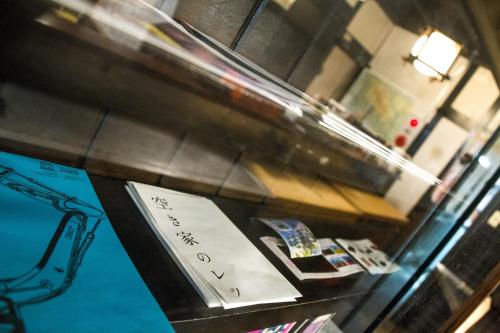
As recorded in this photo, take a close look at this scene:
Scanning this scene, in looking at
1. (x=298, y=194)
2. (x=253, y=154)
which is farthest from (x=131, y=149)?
(x=298, y=194)

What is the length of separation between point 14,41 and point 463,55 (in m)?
1.51

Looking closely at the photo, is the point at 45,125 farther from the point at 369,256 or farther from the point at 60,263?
the point at 369,256

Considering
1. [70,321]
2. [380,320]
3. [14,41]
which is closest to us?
[70,321]

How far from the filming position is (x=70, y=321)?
0.59m

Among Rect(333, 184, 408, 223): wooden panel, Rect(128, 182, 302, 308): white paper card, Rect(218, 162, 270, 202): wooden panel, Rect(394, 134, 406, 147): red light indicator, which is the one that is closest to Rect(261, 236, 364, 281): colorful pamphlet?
Rect(128, 182, 302, 308): white paper card

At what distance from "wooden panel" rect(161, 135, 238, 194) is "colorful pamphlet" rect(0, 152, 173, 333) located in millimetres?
369

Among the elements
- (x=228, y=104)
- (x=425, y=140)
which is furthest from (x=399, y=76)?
(x=228, y=104)

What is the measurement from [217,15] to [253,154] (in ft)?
2.20

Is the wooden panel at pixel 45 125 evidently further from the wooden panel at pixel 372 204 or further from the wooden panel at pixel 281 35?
the wooden panel at pixel 372 204

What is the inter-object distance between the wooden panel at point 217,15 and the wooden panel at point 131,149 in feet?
1.13

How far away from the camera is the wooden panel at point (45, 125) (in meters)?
0.85

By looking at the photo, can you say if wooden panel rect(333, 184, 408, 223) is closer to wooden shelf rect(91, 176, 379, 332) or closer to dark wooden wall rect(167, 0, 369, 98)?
wooden shelf rect(91, 176, 379, 332)

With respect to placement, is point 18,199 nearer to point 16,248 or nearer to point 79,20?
point 16,248

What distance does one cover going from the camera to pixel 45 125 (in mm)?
919
